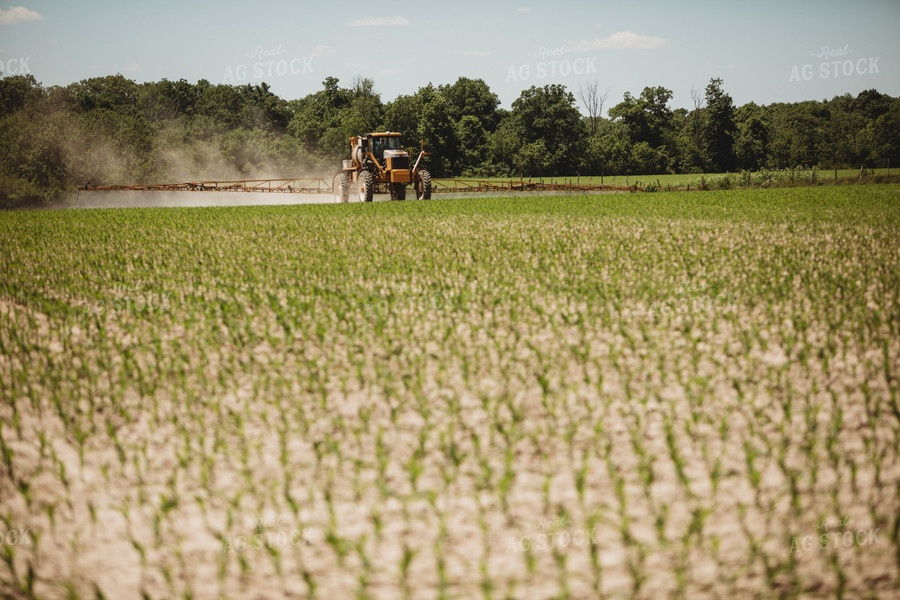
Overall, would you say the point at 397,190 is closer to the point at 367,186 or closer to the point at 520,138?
Result: the point at 367,186

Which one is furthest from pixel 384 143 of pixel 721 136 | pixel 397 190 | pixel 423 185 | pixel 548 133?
pixel 721 136

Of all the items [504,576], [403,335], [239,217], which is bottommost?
[504,576]

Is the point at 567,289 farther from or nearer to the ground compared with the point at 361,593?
farther from the ground

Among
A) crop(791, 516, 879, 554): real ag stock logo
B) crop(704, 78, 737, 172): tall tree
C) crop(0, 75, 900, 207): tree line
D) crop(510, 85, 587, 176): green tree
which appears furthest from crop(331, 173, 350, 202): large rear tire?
crop(704, 78, 737, 172): tall tree

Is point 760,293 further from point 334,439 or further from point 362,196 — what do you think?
point 362,196

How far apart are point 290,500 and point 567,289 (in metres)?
7.34

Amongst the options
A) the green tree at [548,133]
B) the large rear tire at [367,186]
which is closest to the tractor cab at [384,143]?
the large rear tire at [367,186]

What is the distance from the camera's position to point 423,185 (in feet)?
112

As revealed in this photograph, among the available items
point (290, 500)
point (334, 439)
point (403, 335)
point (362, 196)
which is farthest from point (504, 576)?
point (362, 196)

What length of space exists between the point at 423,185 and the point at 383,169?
2.31 m

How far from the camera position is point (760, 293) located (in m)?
10.3

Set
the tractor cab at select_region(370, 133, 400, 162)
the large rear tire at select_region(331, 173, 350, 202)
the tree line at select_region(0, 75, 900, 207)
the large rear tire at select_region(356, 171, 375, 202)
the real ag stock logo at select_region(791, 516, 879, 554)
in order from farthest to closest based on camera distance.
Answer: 1. the tree line at select_region(0, 75, 900, 207)
2. the large rear tire at select_region(331, 173, 350, 202)
3. the tractor cab at select_region(370, 133, 400, 162)
4. the large rear tire at select_region(356, 171, 375, 202)
5. the real ag stock logo at select_region(791, 516, 879, 554)

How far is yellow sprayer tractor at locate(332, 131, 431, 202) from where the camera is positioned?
1275 inches

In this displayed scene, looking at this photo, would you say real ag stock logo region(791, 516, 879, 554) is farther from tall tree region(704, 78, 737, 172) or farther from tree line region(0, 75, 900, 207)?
tall tree region(704, 78, 737, 172)
